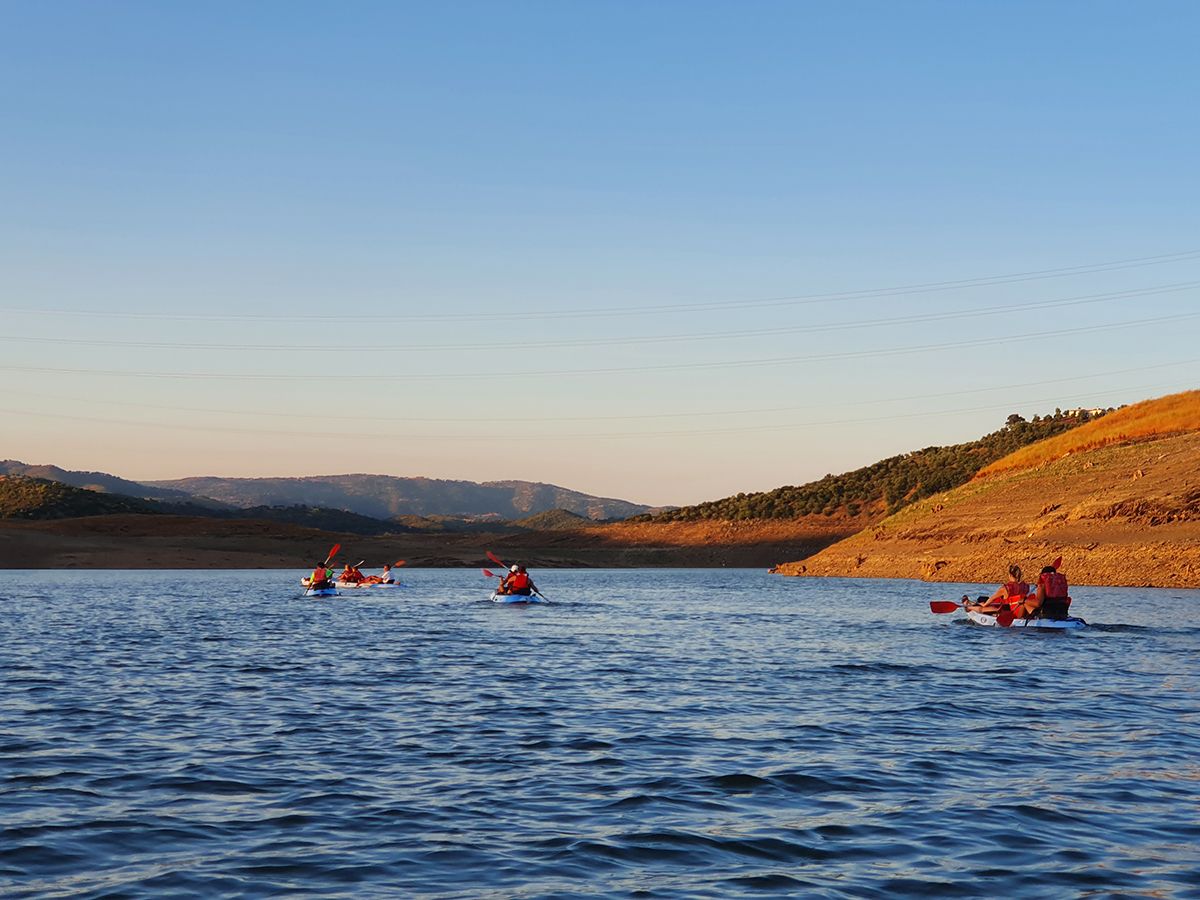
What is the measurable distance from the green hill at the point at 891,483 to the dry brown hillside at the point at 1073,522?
1227 inches

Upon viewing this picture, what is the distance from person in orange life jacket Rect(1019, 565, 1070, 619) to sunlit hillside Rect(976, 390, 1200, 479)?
44581 millimetres

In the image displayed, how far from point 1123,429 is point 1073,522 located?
21976mm

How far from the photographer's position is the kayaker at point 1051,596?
38.9 meters

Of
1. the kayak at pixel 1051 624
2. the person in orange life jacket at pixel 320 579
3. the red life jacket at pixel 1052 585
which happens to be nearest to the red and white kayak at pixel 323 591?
the person in orange life jacket at pixel 320 579

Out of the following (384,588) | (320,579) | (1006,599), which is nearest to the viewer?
(1006,599)

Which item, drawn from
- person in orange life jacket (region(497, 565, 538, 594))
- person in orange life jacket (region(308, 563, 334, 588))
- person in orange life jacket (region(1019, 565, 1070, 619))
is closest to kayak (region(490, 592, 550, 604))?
person in orange life jacket (region(497, 565, 538, 594))

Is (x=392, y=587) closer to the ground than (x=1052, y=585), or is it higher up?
closer to the ground

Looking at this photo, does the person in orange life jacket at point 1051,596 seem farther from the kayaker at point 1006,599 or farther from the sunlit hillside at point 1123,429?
the sunlit hillside at point 1123,429

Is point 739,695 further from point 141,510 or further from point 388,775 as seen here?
point 141,510

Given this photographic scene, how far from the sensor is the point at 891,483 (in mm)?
127500

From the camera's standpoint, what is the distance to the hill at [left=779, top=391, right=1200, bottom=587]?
60.0 m

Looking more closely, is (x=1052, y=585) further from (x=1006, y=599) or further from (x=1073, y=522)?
(x=1073, y=522)

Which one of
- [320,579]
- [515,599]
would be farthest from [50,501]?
[515,599]

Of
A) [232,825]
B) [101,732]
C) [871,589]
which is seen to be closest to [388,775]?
[232,825]
